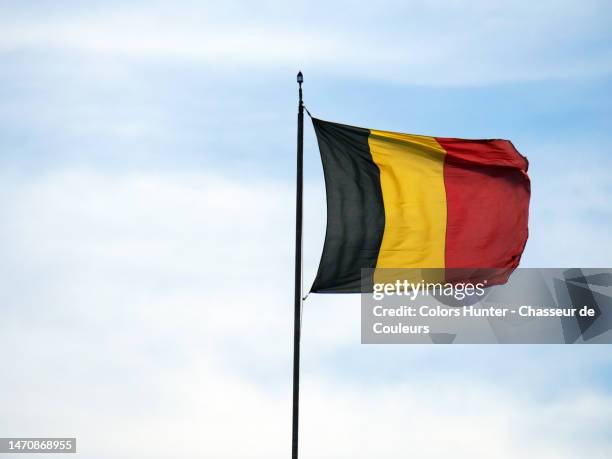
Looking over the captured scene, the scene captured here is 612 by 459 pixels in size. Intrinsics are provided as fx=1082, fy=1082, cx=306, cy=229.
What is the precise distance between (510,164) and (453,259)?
2871 millimetres

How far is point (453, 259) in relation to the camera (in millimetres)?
24719

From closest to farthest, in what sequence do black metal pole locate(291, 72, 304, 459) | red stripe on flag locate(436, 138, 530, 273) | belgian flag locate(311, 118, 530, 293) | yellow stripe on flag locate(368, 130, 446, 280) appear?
black metal pole locate(291, 72, 304, 459) → belgian flag locate(311, 118, 530, 293) → yellow stripe on flag locate(368, 130, 446, 280) → red stripe on flag locate(436, 138, 530, 273)

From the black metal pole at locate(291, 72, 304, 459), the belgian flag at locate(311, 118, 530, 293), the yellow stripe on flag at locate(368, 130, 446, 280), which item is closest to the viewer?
the black metal pole at locate(291, 72, 304, 459)

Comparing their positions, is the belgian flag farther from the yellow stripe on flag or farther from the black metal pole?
the black metal pole

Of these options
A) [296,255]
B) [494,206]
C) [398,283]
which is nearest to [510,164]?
[494,206]

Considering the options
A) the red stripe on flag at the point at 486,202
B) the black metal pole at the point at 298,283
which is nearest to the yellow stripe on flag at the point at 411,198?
the red stripe on flag at the point at 486,202

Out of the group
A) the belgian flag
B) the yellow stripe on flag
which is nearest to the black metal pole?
the belgian flag

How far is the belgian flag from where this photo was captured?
23.7m

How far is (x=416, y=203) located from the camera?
82.4 ft

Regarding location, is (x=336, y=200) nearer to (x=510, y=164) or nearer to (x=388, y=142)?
(x=388, y=142)

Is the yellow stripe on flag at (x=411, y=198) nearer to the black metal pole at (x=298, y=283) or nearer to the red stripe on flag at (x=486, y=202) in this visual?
the red stripe on flag at (x=486, y=202)

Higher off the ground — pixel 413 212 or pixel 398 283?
pixel 413 212

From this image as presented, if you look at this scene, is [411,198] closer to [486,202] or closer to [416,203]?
[416,203]

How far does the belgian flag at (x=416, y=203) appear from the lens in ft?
77.7
